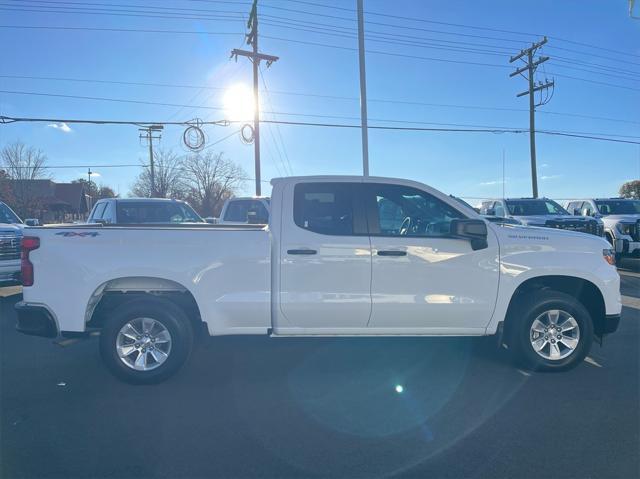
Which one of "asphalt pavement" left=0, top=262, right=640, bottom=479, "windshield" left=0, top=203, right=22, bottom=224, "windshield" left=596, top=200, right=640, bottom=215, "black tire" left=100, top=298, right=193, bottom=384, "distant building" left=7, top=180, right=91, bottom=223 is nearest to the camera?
"asphalt pavement" left=0, top=262, right=640, bottom=479

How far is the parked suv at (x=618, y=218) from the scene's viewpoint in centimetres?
1193

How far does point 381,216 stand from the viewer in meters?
4.52

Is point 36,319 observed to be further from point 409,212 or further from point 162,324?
point 409,212

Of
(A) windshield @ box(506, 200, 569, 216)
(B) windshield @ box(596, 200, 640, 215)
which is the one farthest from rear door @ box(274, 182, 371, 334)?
(B) windshield @ box(596, 200, 640, 215)

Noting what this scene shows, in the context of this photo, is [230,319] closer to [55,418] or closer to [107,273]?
[107,273]

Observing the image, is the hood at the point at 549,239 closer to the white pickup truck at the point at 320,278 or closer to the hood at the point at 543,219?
the white pickup truck at the point at 320,278

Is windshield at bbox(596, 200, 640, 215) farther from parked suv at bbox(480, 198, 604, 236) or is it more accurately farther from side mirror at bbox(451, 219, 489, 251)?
side mirror at bbox(451, 219, 489, 251)

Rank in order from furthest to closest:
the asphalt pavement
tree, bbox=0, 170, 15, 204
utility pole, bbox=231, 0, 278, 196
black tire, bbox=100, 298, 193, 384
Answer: tree, bbox=0, 170, 15, 204 < utility pole, bbox=231, 0, 278, 196 < black tire, bbox=100, 298, 193, 384 < the asphalt pavement

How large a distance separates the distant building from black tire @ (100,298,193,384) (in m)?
37.1

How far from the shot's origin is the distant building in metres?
35.4

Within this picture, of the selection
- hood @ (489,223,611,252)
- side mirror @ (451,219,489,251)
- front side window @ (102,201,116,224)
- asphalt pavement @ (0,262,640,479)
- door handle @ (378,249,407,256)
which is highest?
front side window @ (102,201,116,224)

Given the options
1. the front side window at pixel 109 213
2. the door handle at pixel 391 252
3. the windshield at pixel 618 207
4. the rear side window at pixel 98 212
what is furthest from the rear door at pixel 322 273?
the windshield at pixel 618 207

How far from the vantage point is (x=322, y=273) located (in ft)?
14.1

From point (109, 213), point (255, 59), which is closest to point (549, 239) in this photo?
point (109, 213)
